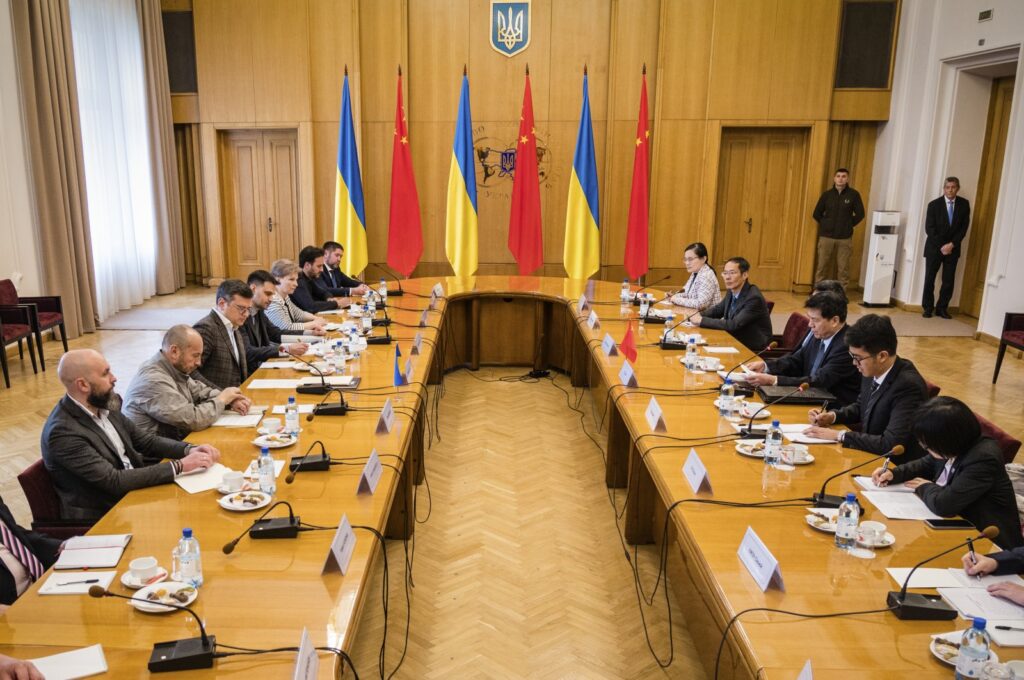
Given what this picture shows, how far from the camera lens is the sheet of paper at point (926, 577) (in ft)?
7.66

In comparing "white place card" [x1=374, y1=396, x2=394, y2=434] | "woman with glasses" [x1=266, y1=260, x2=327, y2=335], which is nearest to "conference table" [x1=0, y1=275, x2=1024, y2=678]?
"white place card" [x1=374, y1=396, x2=394, y2=434]

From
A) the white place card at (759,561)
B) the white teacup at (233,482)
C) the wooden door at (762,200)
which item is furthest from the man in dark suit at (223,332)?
the wooden door at (762,200)

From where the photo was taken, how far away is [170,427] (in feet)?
12.0

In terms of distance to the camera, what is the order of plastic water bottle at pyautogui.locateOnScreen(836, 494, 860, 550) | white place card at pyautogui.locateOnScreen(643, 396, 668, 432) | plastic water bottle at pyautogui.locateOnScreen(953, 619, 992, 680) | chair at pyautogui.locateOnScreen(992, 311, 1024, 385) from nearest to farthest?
plastic water bottle at pyautogui.locateOnScreen(953, 619, 992, 680) < plastic water bottle at pyautogui.locateOnScreen(836, 494, 860, 550) < white place card at pyautogui.locateOnScreen(643, 396, 668, 432) < chair at pyautogui.locateOnScreen(992, 311, 1024, 385)

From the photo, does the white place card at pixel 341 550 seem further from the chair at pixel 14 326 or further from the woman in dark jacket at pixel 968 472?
the chair at pixel 14 326

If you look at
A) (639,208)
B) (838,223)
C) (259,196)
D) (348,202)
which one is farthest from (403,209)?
(838,223)

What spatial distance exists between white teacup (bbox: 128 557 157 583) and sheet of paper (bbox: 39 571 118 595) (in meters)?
0.08

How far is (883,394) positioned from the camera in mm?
3562

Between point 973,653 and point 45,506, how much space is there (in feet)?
9.92

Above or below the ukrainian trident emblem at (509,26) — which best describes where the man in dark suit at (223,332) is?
below

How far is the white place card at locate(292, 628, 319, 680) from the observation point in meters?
1.77

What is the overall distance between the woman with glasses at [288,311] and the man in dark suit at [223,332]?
3.39 feet

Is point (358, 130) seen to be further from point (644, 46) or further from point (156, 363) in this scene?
point (156, 363)

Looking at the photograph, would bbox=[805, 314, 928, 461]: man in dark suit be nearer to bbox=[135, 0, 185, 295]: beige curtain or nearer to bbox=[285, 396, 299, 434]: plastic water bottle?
bbox=[285, 396, 299, 434]: plastic water bottle
